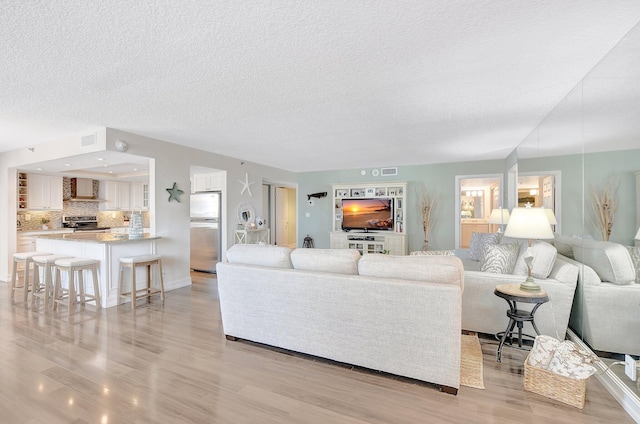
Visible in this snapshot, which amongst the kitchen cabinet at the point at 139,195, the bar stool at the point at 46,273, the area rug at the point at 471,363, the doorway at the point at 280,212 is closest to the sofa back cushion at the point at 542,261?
the area rug at the point at 471,363

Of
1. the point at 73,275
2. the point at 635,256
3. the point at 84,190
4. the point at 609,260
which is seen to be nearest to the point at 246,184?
the point at 73,275

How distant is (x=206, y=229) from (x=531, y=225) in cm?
523

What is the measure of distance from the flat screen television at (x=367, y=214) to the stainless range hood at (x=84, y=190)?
6039mm

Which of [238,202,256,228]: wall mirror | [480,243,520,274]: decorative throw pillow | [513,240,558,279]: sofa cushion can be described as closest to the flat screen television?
[238,202,256,228]: wall mirror

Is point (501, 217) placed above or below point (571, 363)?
above

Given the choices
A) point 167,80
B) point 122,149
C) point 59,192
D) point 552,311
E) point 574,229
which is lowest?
point 552,311

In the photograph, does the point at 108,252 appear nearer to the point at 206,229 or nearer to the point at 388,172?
the point at 206,229

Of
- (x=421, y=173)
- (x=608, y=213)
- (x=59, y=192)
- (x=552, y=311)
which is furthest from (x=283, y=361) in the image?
(x=59, y=192)

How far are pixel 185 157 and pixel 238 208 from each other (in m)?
1.52

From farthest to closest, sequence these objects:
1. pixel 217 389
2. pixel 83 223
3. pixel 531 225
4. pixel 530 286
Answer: pixel 83 223 → pixel 531 225 → pixel 530 286 → pixel 217 389

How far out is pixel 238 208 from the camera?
6023 mm

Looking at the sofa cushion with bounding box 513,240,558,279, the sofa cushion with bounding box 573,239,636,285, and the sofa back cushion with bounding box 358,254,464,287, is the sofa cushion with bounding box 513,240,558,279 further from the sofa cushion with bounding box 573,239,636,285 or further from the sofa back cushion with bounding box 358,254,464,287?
the sofa back cushion with bounding box 358,254,464,287

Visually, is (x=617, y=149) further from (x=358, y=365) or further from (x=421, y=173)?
(x=421, y=173)

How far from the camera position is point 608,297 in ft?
7.53
